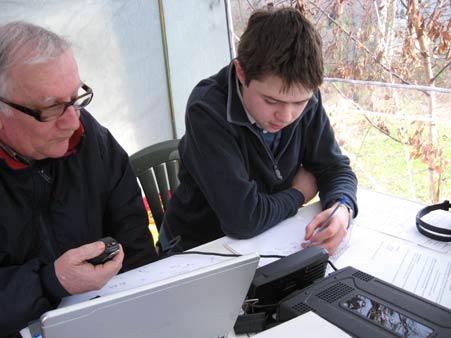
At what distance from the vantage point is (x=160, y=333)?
0.68m

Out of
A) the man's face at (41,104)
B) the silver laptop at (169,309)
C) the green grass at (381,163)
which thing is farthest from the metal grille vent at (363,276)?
the green grass at (381,163)

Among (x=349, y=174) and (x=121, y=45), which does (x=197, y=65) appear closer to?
(x=121, y=45)

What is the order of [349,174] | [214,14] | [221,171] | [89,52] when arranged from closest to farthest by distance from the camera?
[221,171] < [349,174] < [89,52] < [214,14]

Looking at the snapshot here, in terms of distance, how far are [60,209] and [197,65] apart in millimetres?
2236

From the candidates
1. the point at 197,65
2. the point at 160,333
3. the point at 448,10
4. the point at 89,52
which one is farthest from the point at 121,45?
the point at 160,333

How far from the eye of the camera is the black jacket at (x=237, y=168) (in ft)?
4.02

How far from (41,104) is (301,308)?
69cm

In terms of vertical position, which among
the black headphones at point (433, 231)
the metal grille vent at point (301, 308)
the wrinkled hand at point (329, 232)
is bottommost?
the black headphones at point (433, 231)

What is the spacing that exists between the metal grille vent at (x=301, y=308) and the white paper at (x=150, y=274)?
0.87 ft

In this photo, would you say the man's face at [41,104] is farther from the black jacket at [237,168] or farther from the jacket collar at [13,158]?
the black jacket at [237,168]

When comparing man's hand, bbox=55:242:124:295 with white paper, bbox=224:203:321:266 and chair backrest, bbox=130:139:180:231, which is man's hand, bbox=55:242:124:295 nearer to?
white paper, bbox=224:203:321:266

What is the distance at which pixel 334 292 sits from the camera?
83 centimetres

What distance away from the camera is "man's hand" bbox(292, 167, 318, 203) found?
144 cm

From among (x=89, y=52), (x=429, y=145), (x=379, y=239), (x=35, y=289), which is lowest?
(x=429, y=145)
